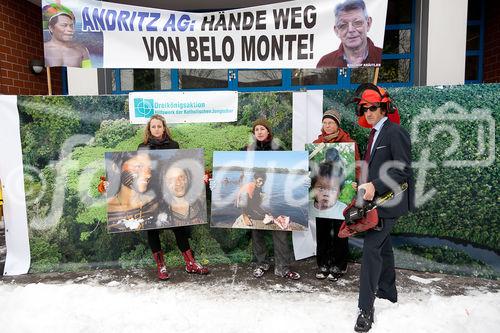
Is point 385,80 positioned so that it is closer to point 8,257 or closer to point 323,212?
point 323,212

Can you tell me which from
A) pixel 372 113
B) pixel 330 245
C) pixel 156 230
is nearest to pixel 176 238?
pixel 156 230

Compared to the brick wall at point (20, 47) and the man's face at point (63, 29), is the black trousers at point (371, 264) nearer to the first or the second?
the man's face at point (63, 29)

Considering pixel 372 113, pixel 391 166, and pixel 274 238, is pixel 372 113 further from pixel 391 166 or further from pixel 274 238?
pixel 274 238

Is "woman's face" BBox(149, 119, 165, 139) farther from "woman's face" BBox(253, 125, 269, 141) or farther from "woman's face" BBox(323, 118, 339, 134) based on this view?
"woman's face" BBox(323, 118, 339, 134)

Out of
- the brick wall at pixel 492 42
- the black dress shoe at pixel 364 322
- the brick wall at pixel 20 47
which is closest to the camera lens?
the black dress shoe at pixel 364 322

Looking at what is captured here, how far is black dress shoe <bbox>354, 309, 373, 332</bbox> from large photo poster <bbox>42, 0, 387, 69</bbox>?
Answer: 2.66 m

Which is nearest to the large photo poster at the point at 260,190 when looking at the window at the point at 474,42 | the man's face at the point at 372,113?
the man's face at the point at 372,113

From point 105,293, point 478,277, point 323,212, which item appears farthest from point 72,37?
point 478,277

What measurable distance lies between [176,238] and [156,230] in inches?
9.6

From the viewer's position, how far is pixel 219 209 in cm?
397

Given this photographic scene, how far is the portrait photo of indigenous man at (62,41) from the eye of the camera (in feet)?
13.6

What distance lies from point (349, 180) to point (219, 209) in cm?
143

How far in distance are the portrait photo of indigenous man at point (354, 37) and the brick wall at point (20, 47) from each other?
5579 mm

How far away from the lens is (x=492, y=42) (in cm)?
686
